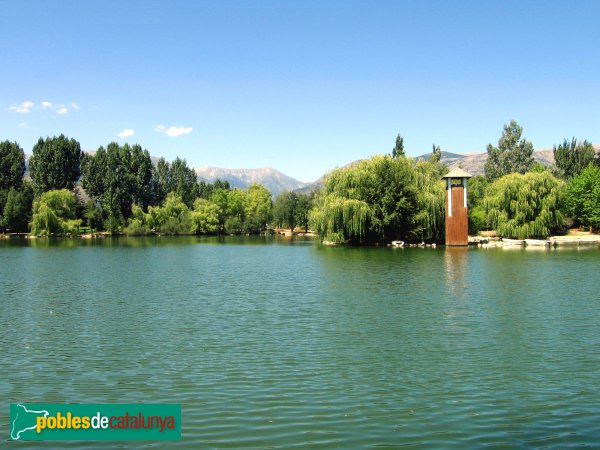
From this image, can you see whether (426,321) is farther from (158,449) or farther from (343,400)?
(158,449)

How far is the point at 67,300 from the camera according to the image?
20.1m

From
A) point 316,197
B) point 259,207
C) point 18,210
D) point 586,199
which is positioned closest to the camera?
point 316,197

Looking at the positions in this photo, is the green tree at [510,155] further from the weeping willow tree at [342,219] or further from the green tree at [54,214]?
the green tree at [54,214]

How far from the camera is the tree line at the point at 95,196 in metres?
80.2

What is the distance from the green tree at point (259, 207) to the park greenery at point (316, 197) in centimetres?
22

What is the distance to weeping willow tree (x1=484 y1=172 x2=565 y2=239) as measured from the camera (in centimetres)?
5319

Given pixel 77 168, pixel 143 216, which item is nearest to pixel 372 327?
pixel 143 216

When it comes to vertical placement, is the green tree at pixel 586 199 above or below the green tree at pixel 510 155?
below

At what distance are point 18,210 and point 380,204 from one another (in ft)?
182

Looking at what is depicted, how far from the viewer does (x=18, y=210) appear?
81.0 meters

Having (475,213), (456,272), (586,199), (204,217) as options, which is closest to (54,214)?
(204,217)

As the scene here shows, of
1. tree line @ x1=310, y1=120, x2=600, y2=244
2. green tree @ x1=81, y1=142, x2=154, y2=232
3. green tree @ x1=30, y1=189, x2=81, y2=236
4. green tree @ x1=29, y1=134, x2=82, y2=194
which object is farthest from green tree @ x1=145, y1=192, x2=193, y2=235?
tree line @ x1=310, y1=120, x2=600, y2=244

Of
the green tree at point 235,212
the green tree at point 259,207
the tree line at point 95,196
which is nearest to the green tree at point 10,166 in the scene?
the tree line at point 95,196

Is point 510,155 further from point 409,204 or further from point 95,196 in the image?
point 95,196
